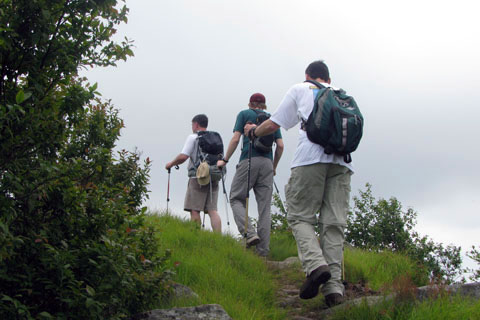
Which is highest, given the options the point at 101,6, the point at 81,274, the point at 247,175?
the point at 101,6

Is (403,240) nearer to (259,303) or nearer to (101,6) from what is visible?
(259,303)

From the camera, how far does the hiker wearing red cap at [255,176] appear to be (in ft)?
28.6

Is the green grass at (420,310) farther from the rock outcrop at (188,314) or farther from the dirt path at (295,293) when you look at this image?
the rock outcrop at (188,314)

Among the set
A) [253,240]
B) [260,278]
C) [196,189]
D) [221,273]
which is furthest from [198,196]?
[221,273]

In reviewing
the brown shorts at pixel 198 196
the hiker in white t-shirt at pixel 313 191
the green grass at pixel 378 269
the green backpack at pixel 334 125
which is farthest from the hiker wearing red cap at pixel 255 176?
the green backpack at pixel 334 125

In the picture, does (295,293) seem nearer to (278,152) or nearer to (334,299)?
(334,299)

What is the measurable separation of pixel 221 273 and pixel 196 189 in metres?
3.36

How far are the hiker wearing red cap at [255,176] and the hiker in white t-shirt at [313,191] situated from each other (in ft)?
8.74

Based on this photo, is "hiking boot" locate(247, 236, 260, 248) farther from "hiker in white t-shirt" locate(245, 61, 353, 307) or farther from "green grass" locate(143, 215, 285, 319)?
"hiker in white t-shirt" locate(245, 61, 353, 307)

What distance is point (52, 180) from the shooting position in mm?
3551

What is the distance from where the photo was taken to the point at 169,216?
9.80 m

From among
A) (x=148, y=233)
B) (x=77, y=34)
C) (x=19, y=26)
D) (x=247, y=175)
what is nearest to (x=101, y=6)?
(x=77, y=34)

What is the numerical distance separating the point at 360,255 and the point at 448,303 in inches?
128

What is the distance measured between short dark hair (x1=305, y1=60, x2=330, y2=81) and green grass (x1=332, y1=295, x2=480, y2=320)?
2612 millimetres
